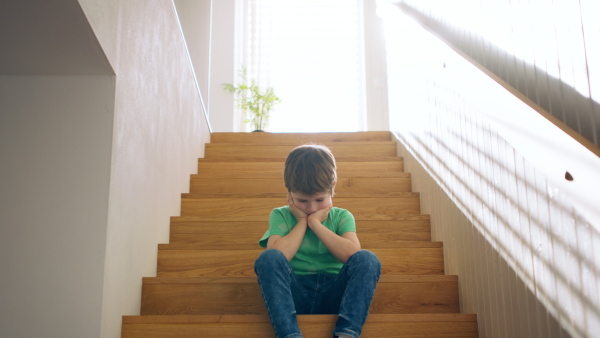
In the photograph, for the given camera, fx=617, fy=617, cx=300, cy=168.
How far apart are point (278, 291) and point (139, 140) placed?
0.80m

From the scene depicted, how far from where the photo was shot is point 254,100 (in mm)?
5758

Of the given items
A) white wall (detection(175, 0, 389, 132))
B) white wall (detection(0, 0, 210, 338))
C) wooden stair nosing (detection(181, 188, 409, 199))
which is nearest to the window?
white wall (detection(175, 0, 389, 132))

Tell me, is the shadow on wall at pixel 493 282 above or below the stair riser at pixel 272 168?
below

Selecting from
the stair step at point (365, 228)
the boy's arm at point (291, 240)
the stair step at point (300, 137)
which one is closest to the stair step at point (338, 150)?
the stair step at point (300, 137)

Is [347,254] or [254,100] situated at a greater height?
[254,100]

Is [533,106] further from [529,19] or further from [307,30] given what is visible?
[307,30]

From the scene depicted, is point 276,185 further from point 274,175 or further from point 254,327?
point 254,327

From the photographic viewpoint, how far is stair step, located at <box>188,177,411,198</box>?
322 centimetres

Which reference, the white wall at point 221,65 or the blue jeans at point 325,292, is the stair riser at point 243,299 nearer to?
the blue jeans at point 325,292

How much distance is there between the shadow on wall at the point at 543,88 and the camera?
123cm

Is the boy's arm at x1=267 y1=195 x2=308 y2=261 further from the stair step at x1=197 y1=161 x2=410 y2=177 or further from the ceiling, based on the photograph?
the stair step at x1=197 y1=161 x2=410 y2=177

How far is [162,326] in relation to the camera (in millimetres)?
1855

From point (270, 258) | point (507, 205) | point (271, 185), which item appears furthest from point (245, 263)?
point (507, 205)

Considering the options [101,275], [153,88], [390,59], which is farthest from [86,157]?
[390,59]
